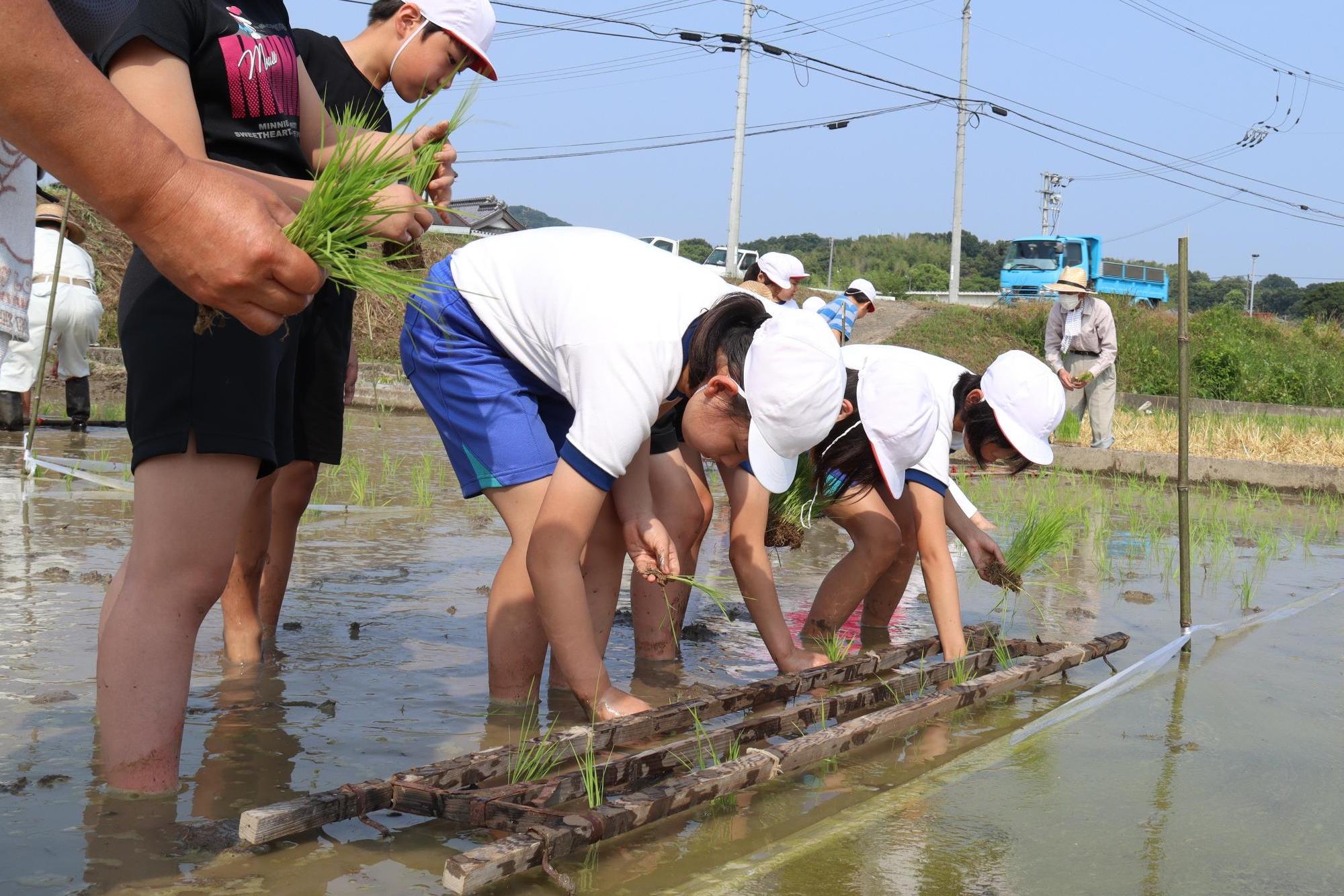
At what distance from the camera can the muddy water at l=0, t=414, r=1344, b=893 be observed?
6.90ft

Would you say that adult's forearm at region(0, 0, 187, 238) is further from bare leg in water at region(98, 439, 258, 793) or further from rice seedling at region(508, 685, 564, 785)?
rice seedling at region(508, 685, 564, 785)

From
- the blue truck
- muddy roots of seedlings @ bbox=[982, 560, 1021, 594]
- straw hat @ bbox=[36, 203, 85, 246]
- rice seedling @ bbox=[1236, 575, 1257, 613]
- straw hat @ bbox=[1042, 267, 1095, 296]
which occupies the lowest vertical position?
rice seedling @ bbox=[1236, 575, 1257, 613]

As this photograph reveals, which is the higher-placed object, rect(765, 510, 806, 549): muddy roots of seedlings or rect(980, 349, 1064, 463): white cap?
rect(980, 349, 1064, 463): white cap

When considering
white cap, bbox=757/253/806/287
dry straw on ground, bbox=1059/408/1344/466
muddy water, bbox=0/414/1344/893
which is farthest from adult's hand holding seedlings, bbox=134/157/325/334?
dry straw on ground, bbox=1059/408/1344/466

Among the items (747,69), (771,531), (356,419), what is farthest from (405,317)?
(747,69)

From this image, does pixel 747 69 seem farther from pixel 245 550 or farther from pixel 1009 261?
pixel 245 550

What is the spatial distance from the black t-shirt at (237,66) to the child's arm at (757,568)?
1.56m

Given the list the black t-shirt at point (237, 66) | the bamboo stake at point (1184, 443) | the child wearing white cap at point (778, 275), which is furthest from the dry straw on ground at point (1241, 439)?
the black t-shirt at point (237, 66)

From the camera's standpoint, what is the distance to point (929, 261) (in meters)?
54.7

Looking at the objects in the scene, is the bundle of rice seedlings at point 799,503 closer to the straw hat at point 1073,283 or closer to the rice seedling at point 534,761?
the rice seedling at point 534,761

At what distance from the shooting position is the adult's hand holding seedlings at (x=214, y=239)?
140 centimetres

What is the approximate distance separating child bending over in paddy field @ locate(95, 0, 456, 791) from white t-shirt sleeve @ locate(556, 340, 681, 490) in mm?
526

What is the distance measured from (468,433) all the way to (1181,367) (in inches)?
113

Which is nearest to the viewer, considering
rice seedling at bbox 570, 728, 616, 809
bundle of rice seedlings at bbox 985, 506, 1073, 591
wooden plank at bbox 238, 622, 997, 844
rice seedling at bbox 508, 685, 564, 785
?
wooden plank at bbox 238, 622, 997, 844
